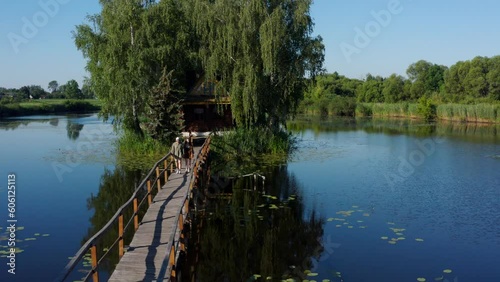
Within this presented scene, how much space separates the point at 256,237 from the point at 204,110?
23.6 m

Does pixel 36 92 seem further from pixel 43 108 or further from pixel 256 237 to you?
pixel 256 237

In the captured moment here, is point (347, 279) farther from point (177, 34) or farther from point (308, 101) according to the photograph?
point (308, 101)

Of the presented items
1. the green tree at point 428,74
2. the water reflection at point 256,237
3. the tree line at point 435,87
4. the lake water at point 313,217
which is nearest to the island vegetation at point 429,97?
the tree line at point 435,87

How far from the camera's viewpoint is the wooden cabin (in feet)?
119

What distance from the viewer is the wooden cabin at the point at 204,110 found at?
36.2 m

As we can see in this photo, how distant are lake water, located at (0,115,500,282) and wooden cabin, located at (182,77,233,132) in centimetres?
756

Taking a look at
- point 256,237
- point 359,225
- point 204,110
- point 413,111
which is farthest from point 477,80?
point 256,237

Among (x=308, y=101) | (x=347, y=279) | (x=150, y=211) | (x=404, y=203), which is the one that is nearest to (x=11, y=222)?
(x=150, y=211)

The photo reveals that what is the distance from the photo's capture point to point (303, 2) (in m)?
31.3

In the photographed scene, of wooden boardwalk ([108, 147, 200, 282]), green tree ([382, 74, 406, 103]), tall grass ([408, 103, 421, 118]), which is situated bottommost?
wooden boardwalk ([108, 147, 200, 282])

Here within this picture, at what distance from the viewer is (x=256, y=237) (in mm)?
15297

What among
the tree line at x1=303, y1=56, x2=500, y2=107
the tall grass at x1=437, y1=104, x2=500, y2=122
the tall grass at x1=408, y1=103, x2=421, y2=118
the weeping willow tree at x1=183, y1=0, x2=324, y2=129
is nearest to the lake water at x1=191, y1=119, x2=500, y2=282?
the weeping willow tree at x1=183, y1=0, x2=324, y2=129

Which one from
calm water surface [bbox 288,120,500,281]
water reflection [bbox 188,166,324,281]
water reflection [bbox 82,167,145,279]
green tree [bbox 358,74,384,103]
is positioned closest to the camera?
water reflection [bbox 188,166,324,281]

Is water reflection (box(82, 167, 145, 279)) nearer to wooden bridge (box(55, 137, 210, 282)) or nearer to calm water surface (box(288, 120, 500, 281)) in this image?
wooden bridge (box(55, 137, 210, 282))
